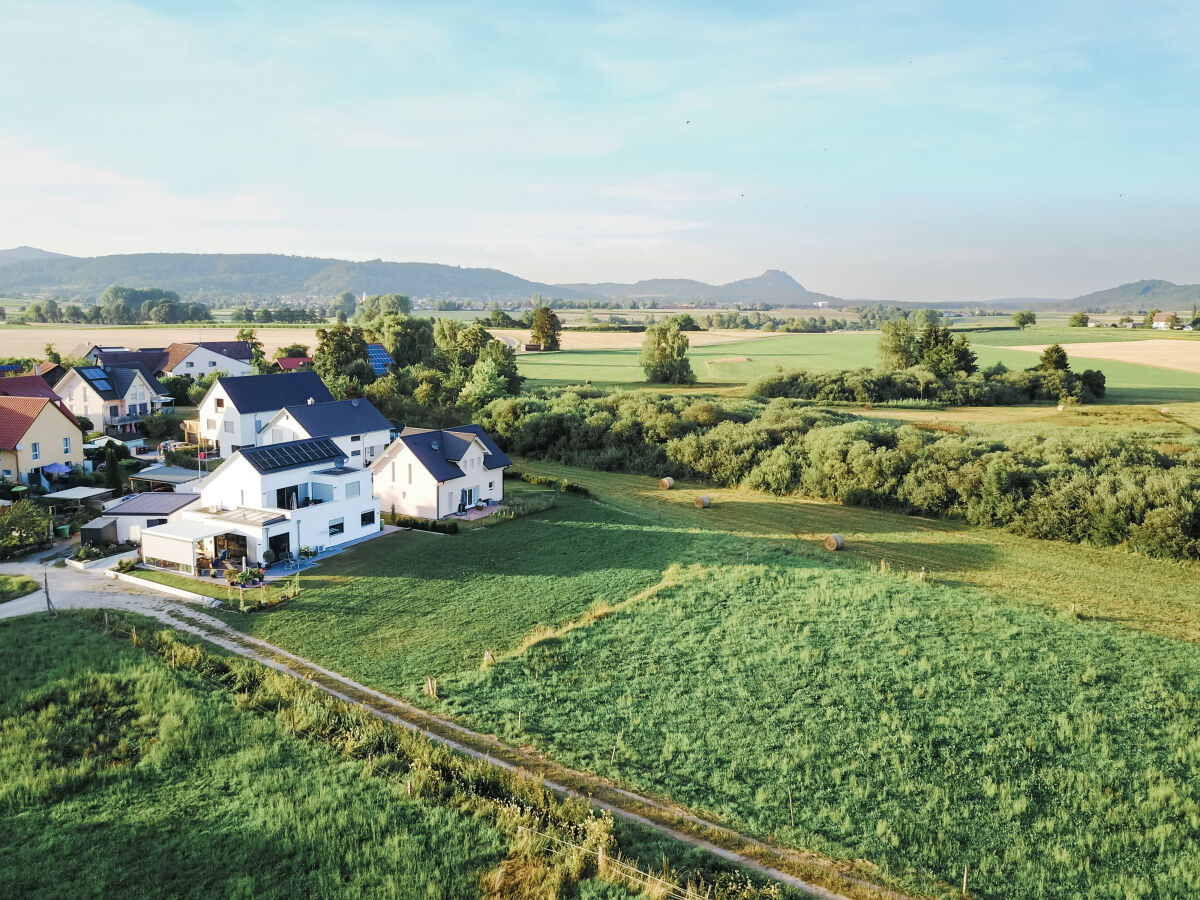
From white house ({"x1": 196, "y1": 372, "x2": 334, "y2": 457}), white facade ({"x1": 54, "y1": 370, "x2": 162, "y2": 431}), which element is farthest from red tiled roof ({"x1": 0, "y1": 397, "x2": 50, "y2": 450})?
white facade ({"x1": 54, "y1": 370, "x2": 162, "y2": 431})

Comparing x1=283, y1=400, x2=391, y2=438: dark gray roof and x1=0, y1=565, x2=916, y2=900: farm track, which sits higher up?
x1=283, y1=400, x2=391, y2=438: dark gray roof

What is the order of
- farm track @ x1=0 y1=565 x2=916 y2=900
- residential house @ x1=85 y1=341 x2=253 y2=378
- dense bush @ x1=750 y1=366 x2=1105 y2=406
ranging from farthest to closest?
dense bush @ x1=750 y1=366 x2=1105 y2=406 < residential house @ x1=85 y1=341 x2=253 y2=378 < farm track @ x1=0 y1=565 x2=916 y2=900

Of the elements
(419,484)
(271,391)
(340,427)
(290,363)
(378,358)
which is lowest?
(419,484)

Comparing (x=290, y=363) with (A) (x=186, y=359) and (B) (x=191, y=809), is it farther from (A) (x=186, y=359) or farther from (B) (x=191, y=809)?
(B) (x=191, y=809)

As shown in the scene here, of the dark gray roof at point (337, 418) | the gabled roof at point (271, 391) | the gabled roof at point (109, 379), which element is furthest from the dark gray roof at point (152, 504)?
the gabled roof at point (109, 379)

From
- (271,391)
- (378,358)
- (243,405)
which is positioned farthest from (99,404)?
(378,358)

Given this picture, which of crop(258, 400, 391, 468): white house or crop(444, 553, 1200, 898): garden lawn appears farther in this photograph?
crop(258, 400, 391, 468): white house

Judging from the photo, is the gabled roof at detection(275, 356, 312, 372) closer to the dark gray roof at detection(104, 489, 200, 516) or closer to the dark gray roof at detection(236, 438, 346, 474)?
the dark gray roof at detection(104, 489, 200, 516)
